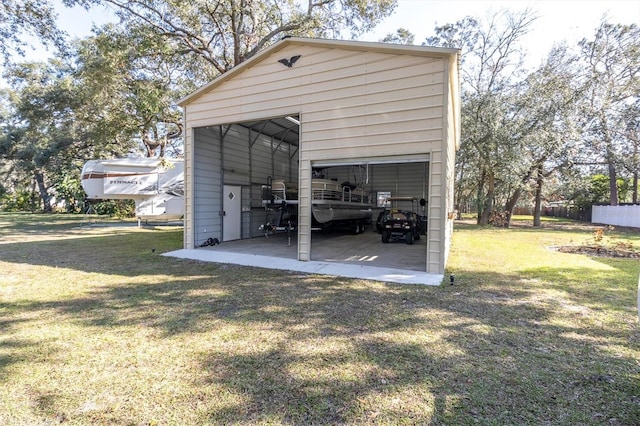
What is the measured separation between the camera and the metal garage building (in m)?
5.68

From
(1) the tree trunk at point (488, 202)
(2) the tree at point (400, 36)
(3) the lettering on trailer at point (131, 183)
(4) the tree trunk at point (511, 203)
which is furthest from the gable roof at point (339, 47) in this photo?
(4) the tree trunk at point (511, 203)

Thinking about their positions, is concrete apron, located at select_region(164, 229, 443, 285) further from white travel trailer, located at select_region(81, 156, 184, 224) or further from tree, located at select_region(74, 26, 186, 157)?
white travel trailer, located at select_region(81, 156, 184, 224)

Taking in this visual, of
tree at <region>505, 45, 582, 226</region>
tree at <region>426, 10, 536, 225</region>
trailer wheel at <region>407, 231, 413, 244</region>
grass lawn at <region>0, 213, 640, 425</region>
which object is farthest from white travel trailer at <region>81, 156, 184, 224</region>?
tree at <region>505, 45, 582, 226</region>

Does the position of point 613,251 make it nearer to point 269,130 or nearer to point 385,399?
point 385,399

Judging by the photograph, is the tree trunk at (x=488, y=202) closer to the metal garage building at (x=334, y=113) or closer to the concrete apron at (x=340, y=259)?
the concrete apron at (x=340, y=259)

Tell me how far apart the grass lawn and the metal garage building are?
218 cm

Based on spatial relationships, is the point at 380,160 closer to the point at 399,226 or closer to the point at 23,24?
the point at 399,226

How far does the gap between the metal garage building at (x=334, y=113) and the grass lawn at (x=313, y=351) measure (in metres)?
2.18

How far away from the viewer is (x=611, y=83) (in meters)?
16.7

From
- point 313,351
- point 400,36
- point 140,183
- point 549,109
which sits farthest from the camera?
point 549,109

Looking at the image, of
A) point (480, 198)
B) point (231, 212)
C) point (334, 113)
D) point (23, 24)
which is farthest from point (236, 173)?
point (480, 198)

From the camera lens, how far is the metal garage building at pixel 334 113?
18.6 ft

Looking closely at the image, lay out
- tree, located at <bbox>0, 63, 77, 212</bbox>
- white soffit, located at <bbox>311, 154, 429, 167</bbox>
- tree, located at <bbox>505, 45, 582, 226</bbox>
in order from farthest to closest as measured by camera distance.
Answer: tree, located at <bbox>0, 63, 77, 212</bbox> → tree, located at <bbox>505, 45, 582, 226</bbox> → white soffit, located at <bbox>311, 154, 429, 167</bbox>

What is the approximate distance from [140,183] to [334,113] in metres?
11.5
